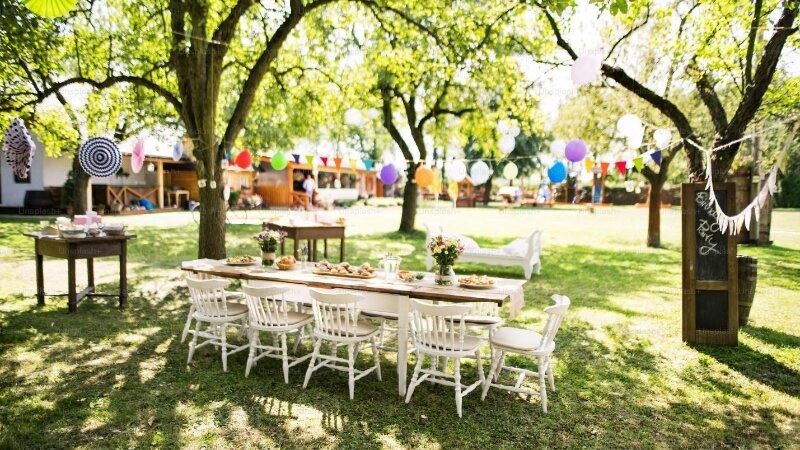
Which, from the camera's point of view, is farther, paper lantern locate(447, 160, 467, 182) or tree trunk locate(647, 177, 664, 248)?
tree trunk locate(647, 177, 664, 248)

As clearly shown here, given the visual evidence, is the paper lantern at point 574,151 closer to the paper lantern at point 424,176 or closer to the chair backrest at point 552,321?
the paper lantern at point 424,176

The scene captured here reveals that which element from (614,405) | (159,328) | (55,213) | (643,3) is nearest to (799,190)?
(643,3)

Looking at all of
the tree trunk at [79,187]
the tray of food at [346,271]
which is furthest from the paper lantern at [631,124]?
the tree trunk at [79,187]

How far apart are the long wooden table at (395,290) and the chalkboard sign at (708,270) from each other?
2.17m

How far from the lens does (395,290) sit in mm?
4090

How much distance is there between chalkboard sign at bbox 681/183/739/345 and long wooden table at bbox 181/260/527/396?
7.13 feet

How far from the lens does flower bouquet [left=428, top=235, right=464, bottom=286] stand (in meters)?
4.34

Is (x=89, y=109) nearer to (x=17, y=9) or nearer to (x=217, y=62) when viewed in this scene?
(x=17, y=9)

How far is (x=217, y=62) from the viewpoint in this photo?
7.40 m

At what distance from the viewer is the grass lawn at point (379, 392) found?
3.34 meters

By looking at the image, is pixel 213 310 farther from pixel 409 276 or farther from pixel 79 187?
pixel 79 187

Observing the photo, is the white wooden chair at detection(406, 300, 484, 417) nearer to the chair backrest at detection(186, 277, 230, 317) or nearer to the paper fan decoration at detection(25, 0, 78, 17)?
the chair backrest at detection(186, 277, 230, 317)

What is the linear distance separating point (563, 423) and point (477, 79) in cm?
627

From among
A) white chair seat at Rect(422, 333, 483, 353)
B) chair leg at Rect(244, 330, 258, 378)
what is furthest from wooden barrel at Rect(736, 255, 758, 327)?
chair leg at Rect(244, 330, 258, 378)
